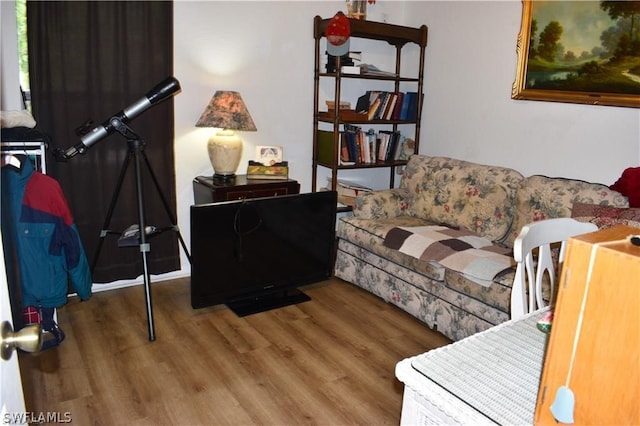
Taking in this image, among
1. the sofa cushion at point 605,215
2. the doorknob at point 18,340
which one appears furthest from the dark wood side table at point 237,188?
the doorknob at point 18,340

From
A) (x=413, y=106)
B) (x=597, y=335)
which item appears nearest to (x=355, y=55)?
(x=413, y=106)

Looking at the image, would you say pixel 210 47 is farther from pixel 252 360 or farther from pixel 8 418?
pixel 8 418

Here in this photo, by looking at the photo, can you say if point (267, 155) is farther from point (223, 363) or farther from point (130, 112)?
point (223, 363)

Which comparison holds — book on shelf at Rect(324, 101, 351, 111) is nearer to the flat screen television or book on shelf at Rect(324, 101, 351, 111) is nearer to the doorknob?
the flat screen television

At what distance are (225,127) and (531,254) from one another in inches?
88.5

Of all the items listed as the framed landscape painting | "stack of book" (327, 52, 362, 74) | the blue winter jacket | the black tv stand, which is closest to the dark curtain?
the blue winter jacket

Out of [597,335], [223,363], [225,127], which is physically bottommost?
[223,363]

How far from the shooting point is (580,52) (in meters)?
3.11

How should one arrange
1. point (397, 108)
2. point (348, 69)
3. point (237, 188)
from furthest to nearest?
point (397, 108) → point (348, 69) → point (237, 188)

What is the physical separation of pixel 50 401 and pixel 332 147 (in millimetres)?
2499

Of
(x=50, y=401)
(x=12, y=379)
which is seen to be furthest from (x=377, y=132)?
(x=12, y=379)

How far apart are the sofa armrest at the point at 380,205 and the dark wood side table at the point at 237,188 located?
48cm

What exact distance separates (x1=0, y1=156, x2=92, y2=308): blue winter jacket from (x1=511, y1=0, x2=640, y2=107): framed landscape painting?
2922mm

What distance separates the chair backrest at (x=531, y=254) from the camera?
1.56 meters
